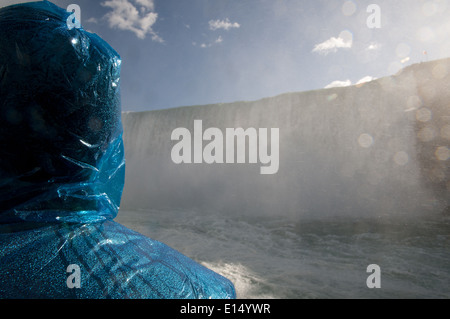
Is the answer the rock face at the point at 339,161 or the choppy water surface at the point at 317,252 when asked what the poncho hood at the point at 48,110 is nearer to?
the choppy water surface at the point at 317,252

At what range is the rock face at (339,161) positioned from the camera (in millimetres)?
9320

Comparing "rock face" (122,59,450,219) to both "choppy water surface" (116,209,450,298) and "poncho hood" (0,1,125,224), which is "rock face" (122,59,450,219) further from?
"poncho hood" (0,1,125,224)

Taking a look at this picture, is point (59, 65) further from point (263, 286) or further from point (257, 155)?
point (257, 155)

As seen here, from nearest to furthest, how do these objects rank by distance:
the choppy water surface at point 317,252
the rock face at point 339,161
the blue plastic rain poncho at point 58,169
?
the blue plastic rain poncho at point 58,169 < the choppy water surface at point 317,252 < the rock face at point 339,161

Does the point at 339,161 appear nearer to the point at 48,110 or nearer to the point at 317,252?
the point at 317,252

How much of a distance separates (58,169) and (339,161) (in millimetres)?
13371

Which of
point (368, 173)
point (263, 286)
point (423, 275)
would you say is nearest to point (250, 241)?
point (263, 286)

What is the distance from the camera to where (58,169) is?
0.76m

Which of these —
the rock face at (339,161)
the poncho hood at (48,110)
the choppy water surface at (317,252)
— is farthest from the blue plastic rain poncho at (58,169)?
the rock face at (339,161)

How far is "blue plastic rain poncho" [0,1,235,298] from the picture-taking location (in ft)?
2.07

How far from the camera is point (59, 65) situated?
699mm

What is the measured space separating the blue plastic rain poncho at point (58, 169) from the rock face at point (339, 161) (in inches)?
320

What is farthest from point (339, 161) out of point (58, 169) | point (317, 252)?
point (58, 169)
